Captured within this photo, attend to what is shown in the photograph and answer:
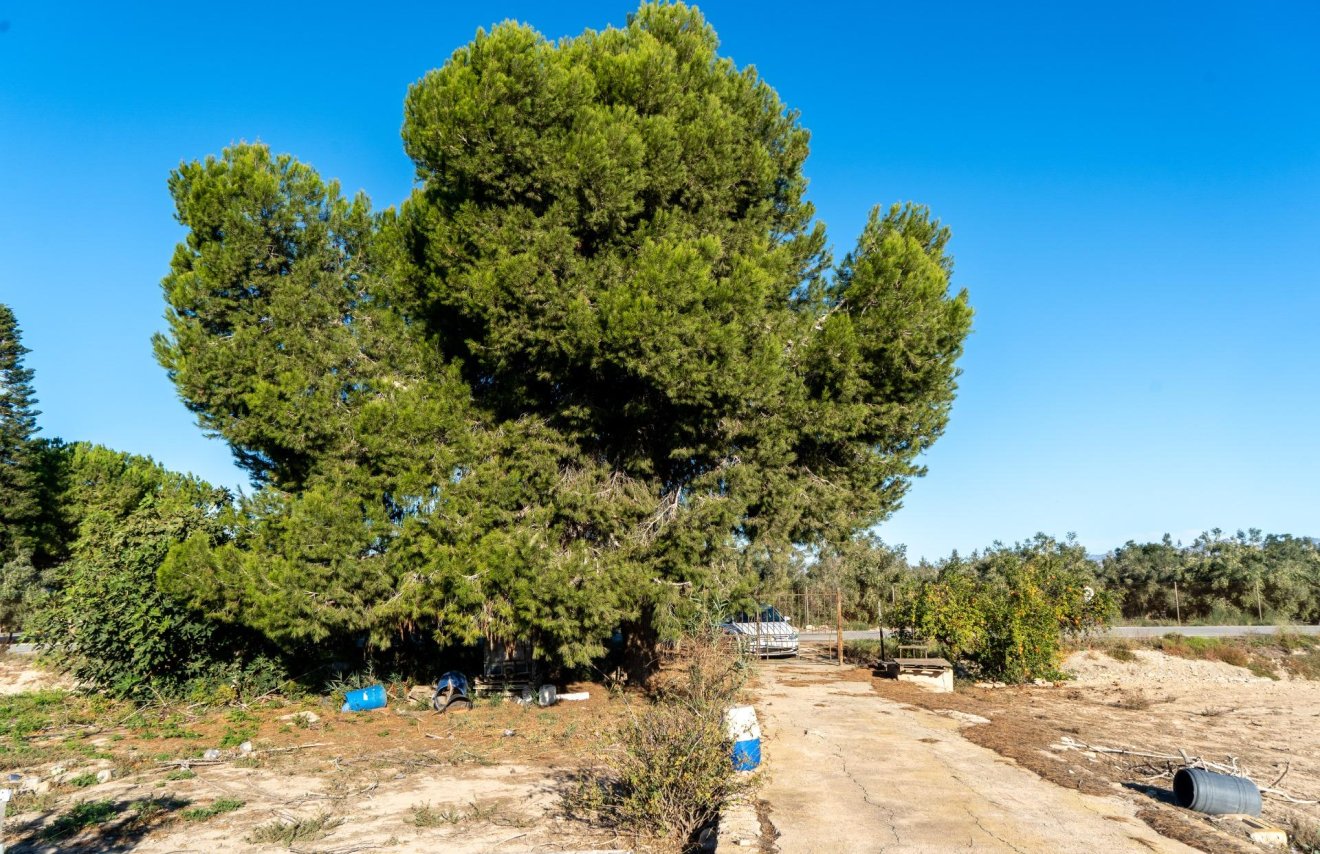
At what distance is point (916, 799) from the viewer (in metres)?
6.88

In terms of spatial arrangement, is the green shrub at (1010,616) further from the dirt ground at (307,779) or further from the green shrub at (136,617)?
the green shrub at (136,617)

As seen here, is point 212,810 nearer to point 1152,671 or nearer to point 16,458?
point 1152,671

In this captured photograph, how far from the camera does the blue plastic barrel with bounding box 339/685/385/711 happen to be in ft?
41.5

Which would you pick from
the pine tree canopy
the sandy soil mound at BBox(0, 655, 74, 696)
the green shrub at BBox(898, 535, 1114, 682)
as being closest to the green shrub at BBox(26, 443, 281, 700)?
the pine tree canopy

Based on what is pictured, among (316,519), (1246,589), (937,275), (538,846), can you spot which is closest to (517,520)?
(316,519)

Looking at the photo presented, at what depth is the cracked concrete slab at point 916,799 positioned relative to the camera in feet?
18.6

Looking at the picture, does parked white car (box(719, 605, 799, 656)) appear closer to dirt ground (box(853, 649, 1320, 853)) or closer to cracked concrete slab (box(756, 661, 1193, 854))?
dirt ground (box(853, 649, 1320, 853))

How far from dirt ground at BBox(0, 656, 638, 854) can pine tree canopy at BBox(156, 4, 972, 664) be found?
1.45 meters

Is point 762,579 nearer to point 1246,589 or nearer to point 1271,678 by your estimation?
point 1271,678

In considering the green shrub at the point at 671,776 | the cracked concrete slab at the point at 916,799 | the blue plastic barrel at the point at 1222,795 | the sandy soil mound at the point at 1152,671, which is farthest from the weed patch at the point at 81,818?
the sandy soil mound at the point at 1152,671

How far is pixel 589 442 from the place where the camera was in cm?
1323

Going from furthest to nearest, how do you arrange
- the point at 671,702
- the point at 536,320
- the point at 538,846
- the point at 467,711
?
the point at 467,711 → the point at 536,320 → the point at 671,702 → the point at 538,846

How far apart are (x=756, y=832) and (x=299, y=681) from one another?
1147cm

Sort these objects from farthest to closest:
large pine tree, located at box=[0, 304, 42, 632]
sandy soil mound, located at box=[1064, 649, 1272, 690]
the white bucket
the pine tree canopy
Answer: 1. large pine tree, located at box=[0, 304, 42, 632]
2. sandy soil mound, located at box=[1064, 649, 1272, 690]
3. the pine tree canopy
4. the white bucket
